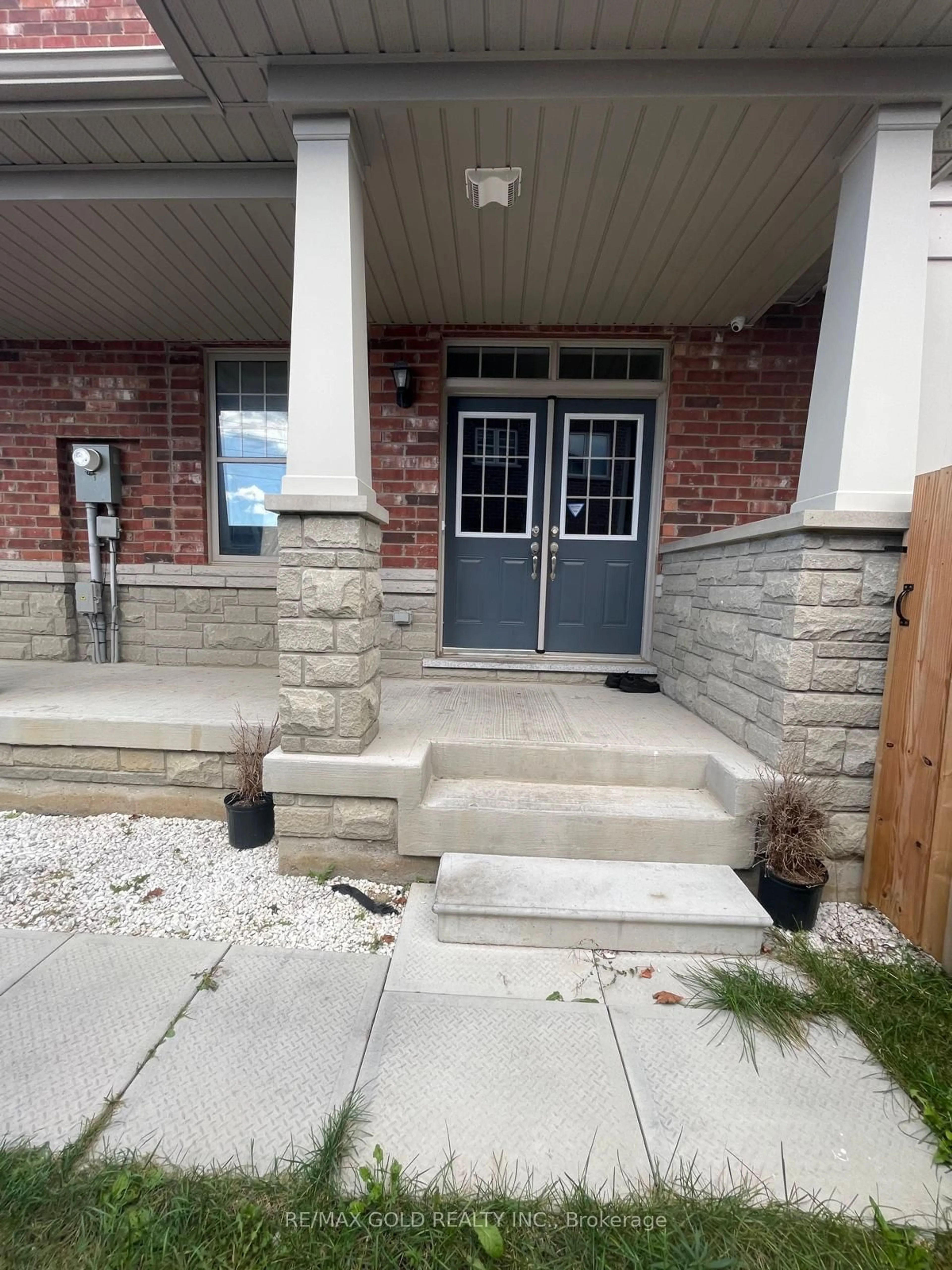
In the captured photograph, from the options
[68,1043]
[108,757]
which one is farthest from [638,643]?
[68,1043]

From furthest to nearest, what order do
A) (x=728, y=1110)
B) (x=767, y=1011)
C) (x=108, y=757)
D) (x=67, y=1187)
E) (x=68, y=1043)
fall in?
(x=108, y=757) → (x=767, y=1011) → (x=68, y=1043) → (x=728, y=1110) → (x=67, y=1187)

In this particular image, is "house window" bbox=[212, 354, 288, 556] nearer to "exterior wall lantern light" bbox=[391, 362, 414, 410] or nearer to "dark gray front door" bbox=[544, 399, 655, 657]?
"exterior wall lantern light" bbox=[391, 362, 414, 410]

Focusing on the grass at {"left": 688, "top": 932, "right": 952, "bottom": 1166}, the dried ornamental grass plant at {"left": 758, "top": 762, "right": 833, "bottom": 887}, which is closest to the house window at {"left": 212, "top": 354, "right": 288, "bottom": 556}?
the dried ornamental grass plant at {"left": 758, "top": 762, "right": 833, "bottom": 887}

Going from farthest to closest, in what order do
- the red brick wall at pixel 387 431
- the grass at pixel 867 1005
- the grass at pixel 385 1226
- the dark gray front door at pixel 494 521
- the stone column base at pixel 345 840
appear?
the dark gray front door at pixel 494 521
the red brick wall at pixel 387 431
the stone column base at pixel 345 840
the grass at pixel 867 1005
the grass at pixel 385 1226

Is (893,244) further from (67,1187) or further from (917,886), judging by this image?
(67,1187)

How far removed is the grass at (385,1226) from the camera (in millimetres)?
1125

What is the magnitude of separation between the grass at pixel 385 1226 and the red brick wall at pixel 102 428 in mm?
4125

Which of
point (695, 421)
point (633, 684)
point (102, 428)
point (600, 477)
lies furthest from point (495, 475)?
point (102, 428)

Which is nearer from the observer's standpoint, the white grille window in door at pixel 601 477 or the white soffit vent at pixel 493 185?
the white soffit vent at pixel 493 185

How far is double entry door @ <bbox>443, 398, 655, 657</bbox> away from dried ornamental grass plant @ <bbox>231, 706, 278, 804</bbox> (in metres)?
1.91

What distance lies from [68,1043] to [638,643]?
387 centimetres

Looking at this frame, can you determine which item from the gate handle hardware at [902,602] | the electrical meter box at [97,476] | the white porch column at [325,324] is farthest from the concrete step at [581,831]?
the electrical meter box at [97,476]

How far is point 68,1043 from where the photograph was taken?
1629 mm

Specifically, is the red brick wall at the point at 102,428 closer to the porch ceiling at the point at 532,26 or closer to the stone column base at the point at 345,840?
the porch ceiling at the point at 532,26
